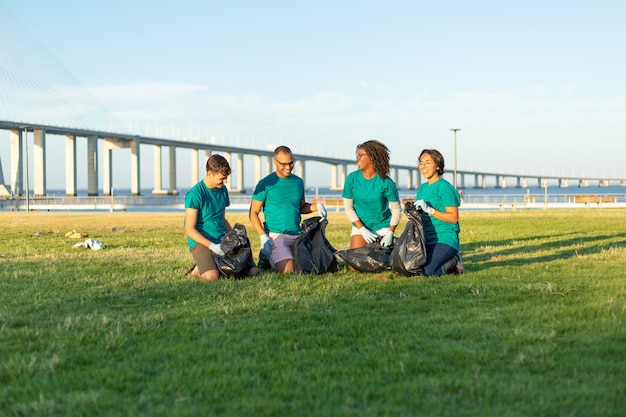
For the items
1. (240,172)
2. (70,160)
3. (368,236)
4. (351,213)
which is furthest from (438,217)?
(240,172)

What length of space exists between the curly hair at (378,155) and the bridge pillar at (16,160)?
59.3 meters

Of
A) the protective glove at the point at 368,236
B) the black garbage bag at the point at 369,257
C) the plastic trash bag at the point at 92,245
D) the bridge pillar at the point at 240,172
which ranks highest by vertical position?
the bridge pillar at the point at 240,172

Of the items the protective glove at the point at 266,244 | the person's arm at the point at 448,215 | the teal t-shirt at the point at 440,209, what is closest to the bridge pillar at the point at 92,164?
the protective glove at the point at 266,244

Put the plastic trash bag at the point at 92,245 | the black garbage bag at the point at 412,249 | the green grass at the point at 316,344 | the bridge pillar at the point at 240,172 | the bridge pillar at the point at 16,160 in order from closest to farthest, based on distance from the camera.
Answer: the green grass at the point at 316,344 < the black garbage bag at the point at 412,249 < the plastic trash bag at the point at 92,245 < the bridge pillar at the point at 16,160 < the bridge pillar at the point at 240,172

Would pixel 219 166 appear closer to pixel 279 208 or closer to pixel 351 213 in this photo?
pixel 279 208

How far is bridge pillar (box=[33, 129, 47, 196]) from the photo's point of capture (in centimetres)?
6272

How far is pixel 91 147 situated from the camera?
6900 cm

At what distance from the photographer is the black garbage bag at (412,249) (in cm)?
661

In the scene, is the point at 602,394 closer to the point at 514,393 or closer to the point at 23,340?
the point at 514,393

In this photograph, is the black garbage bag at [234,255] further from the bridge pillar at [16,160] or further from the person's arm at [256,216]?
the bridge pillar at [16,160]

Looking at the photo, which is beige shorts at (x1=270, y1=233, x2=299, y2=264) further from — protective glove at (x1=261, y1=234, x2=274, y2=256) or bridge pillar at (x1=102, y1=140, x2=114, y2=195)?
bridge pillar at (x1=102, y1=140, x2=114, y2=195)

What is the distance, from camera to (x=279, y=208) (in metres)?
7.41

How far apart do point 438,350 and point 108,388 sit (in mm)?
1669

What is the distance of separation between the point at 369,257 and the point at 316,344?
122 inches
